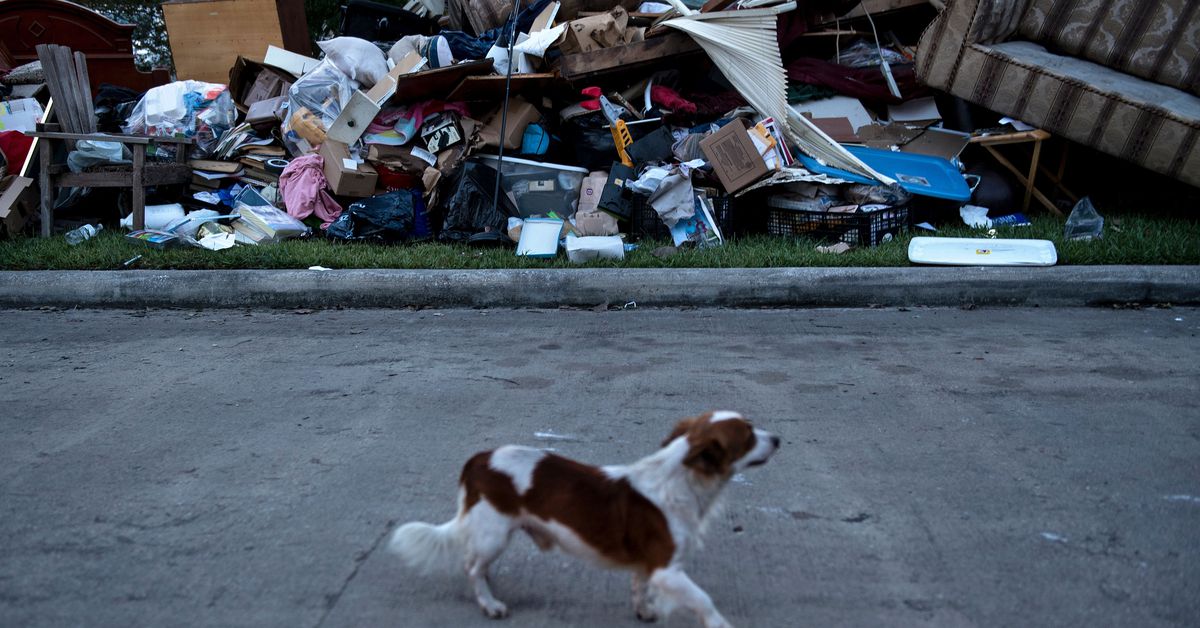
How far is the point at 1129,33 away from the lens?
8516mm

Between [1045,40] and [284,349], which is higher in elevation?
[1045,40]

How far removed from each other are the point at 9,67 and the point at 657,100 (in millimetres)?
8045

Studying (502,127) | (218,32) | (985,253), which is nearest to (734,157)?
(502,127)

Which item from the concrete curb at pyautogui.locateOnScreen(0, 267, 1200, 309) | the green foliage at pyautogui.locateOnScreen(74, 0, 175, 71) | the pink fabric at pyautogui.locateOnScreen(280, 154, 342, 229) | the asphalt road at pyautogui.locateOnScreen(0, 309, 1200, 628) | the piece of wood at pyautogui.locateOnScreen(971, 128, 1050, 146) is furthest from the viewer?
the green foliage at pyautogui.locateOnScreen(74, 0, 175, 71)

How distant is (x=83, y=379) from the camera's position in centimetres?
505

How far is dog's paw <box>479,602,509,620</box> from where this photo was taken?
2.62 metres

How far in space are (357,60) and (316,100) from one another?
21.5 inches

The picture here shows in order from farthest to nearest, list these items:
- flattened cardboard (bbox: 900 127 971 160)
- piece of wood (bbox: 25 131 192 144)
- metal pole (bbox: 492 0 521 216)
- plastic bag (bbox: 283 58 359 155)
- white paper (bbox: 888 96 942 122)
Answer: white paper (bbox: 888 96 942 122), plastic bag (bbox: 283 58 359 155), flattened cardboard (bbox: 900 127 971 160), piece of wood (bbox: 25 131 192 144), metal pole (bbox: 492 0 521 216)

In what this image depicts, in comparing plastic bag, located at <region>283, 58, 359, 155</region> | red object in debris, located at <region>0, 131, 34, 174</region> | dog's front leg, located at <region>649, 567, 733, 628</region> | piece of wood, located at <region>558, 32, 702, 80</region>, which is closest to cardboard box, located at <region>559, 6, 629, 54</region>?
piece of wood, located at <region>558, 32, 702, 80</region>

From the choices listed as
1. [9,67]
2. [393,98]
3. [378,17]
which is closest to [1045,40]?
[393,98]

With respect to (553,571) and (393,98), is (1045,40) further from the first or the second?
(553,571)

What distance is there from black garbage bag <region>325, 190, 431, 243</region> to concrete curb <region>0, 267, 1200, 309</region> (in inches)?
55.4

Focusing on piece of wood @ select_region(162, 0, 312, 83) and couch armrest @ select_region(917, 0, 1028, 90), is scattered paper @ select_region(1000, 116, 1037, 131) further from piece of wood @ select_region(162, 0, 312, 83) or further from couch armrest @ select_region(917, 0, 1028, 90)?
piece of wood @ select_region(162, 0, 312, 83)

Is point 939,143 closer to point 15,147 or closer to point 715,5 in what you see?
point 715,5
